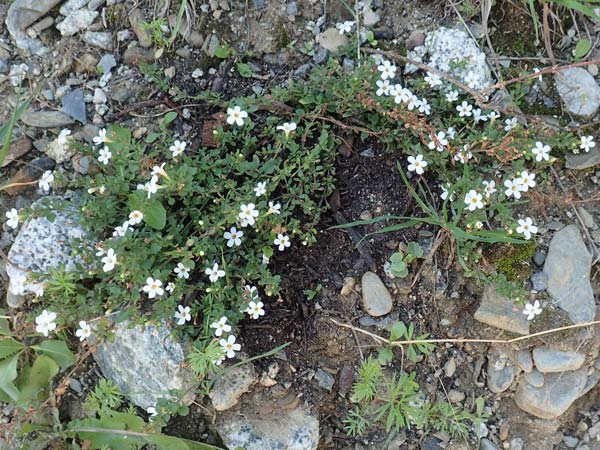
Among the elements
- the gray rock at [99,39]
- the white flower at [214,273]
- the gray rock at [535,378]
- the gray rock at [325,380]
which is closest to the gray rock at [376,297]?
the gray rock at [325,380]

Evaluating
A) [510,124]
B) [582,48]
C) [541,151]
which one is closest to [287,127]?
[510,124]

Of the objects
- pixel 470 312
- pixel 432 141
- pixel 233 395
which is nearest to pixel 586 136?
pixel 432 141

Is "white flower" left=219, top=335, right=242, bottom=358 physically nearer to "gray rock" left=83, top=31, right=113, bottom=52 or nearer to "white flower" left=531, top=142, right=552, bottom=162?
"white flower" left=531, top=142, right=552, bottom=162

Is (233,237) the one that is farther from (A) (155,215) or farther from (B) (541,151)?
(B) (541,151)

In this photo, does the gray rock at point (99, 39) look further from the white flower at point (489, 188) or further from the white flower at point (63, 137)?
the white flower at point (489, 188)

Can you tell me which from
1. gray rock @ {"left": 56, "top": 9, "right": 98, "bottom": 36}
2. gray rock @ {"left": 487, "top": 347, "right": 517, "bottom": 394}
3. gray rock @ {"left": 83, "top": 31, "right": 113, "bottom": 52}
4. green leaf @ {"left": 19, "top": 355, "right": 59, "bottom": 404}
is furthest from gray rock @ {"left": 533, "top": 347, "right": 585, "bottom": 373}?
gray rock @ {"left": 56, "top": 9, "right": 98, "bottom": 36}
